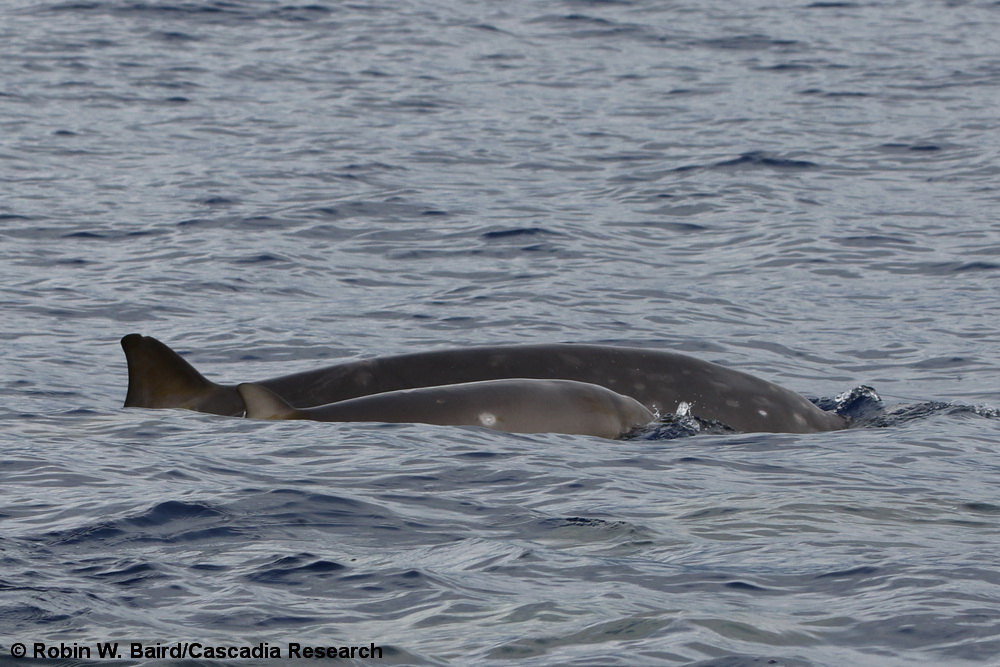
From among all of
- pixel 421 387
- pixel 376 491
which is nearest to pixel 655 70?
pixel 421 387

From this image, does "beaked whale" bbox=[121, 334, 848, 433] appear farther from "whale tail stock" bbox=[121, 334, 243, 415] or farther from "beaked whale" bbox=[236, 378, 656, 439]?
"beaked whale" bbox=[236, 378, 656, 439]

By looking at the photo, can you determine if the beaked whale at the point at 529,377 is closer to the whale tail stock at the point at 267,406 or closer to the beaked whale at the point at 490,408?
the whale tail stock at the point at 267,406

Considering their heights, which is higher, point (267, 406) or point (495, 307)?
point (267, 406)

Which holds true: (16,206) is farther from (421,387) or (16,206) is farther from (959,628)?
(959,628)

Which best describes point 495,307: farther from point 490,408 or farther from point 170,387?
point 490,408

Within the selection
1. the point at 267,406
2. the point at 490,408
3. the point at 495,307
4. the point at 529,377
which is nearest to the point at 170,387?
the point at 267,406

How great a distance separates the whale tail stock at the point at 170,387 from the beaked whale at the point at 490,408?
0.54 meters

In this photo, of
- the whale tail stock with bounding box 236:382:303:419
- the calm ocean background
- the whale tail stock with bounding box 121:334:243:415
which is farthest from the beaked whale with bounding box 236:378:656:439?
the whale tail stock with bounding box 121:334:243:415

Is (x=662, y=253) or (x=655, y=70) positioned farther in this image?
(x=655, y=70)

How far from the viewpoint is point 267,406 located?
1065cm

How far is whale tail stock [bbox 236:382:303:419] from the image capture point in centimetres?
1052

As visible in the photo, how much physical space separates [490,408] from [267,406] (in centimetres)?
149

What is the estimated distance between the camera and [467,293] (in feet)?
57.4

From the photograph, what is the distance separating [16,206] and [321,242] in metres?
4.46
